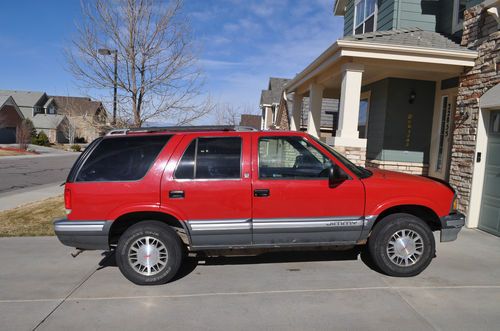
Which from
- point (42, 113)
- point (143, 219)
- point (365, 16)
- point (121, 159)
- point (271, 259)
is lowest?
point (271, 259)

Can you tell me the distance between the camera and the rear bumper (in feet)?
14.1

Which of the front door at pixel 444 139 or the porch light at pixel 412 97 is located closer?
the front door at pixel 444 139

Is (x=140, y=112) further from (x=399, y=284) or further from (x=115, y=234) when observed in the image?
(x=399, y=284)

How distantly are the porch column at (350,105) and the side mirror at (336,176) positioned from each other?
3681mm

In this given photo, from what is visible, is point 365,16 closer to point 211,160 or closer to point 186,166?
point 211,160

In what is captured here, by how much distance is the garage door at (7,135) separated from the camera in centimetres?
4488

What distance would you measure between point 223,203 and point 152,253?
103cm

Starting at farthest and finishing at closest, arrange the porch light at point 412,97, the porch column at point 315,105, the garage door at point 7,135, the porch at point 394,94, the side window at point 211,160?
the garage door at point 7,135 → the porch column at point 315,105 → the porch light at point 412,97 → the porch at point 394,94 → the side window at point 211,160

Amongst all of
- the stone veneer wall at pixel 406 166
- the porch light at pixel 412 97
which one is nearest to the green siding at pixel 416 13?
the porch light at pixel 412 97

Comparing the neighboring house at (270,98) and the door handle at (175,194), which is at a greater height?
the neighboring house at (270,98)

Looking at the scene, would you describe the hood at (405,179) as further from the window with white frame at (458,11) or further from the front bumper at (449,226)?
the window with white frame at (458,11)

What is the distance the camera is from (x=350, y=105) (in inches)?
311

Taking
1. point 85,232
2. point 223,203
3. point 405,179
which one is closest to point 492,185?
point 405,179

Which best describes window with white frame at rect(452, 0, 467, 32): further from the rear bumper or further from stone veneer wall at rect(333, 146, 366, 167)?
the rear bumper
